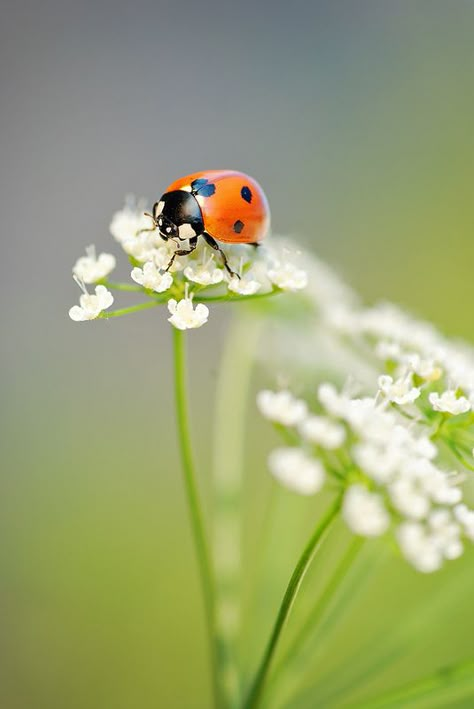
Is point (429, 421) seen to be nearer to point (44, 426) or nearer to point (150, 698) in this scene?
point (150, 698)

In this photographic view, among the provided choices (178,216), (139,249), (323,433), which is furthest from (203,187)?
(323,433)

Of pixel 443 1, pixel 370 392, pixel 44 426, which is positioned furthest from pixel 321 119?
pixel 370 392

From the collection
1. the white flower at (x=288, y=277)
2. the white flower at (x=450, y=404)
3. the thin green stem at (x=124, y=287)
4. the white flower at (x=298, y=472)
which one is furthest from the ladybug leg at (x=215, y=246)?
the white flower at (x=298, y=472)

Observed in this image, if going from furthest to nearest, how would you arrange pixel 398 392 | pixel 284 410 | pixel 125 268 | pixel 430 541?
pixel 125 268
pixel 398 392
pixel 284 410
pixel 430 541

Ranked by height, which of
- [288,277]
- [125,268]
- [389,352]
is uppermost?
[125,268]

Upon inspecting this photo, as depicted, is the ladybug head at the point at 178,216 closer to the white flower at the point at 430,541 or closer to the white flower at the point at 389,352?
the white flower at the point at 389,352

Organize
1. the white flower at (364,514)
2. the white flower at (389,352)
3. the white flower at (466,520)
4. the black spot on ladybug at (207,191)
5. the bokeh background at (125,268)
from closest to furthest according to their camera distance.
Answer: the white flower at (364,514) → the white flower at (466,520) → the white flower at (389,352) → the black spot on ladybug at (207,191) → the bokeh background at (125,268)

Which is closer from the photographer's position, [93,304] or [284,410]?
[284,410]

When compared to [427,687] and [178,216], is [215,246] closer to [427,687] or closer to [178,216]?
[178,216]
